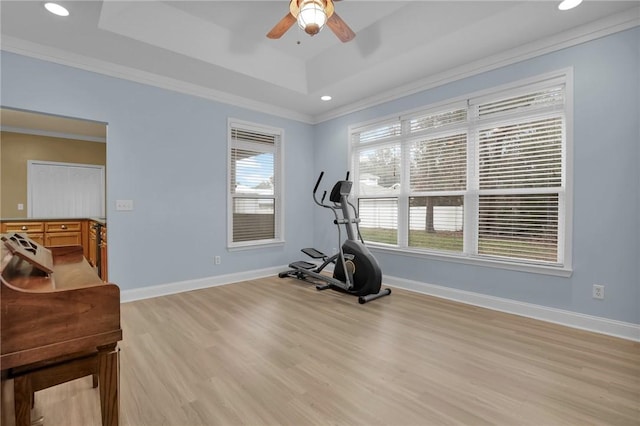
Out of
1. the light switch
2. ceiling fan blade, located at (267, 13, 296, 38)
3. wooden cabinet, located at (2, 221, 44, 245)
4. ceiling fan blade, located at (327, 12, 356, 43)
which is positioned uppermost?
ceiling fan blade, located at (267, 13, 296, 38)

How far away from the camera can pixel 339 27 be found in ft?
8.38

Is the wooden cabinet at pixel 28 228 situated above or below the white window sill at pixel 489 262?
above

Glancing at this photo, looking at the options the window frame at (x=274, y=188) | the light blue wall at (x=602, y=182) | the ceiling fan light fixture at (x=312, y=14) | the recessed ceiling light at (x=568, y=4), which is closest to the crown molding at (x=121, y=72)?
the window frame at (x=274, y=188)

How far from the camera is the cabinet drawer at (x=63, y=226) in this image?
5148 mm

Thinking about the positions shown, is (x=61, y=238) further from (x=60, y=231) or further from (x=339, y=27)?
(x=339, y=27)

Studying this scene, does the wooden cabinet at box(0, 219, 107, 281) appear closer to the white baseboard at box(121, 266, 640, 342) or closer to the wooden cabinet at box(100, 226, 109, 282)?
the wooden cabinet at box(100, 226, 109, 282)

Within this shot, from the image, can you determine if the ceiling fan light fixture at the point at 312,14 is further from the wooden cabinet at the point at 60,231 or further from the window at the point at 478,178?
the wooden cabinet at the point at 60,231

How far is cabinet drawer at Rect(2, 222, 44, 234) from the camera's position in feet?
15.9

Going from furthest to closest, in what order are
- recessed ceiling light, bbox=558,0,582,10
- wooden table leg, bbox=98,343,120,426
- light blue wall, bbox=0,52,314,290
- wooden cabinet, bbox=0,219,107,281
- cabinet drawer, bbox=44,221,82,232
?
1. cabinet drawer, bbox=44,221,82,232
2. wooden cabinet, bbox=0,219,107,281
3. light blue wall, bbox=0,52,314,290
4. recessed ceiling light, bbox=558,0,582,10
5. wooden table leg, bbox=98,343,120,426

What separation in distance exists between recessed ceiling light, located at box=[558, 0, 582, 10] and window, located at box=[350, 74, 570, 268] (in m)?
0.63

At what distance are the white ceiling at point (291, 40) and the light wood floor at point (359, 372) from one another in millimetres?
2749

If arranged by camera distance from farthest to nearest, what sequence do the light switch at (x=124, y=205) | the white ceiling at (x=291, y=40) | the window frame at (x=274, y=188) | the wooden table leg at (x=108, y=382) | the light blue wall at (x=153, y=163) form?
the window frame at (x=274, y=188), the light switch at (x=124, y=205), the light blue wall at (x=153, y=163), the white ceiling at (x=291, y=40), the wooden table leg at (x=108, y=382)

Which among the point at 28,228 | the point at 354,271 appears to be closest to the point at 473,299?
the point at 354,271

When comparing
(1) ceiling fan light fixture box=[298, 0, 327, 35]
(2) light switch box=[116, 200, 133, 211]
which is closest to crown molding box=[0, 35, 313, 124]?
(2) light switch box=[116, 200, 133, 211]
